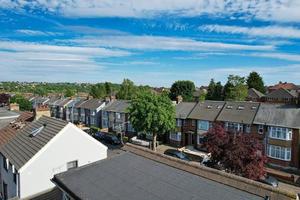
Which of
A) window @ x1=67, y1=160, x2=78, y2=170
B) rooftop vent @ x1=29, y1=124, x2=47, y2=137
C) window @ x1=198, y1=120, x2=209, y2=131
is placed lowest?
window @ x1=198, y1=120, x2=209, y2=131

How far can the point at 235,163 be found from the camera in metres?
25.1

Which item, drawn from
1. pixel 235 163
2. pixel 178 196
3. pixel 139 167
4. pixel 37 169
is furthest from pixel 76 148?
pixel 235 163

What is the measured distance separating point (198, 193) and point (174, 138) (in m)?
39.9

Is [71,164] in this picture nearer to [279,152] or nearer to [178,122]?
[279,152]

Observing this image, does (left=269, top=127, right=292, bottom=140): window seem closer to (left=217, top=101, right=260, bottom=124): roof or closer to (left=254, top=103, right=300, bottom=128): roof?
(left=254, top=103, right=300, bottom=128): roof

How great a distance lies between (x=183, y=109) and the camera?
163 feet

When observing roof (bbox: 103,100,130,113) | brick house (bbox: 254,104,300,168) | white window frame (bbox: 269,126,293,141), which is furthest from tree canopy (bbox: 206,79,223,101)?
white window frame (bbox: 269,126,293,141)

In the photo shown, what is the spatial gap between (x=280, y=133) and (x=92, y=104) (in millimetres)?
46859

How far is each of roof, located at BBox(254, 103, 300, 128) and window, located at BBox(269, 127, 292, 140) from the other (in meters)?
0.66

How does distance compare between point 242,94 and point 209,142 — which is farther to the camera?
point 242,94

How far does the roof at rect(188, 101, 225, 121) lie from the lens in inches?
1757

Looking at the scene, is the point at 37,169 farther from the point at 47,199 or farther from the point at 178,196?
the point at 178,196

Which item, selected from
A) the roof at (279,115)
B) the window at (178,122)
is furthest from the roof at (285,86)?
the roof at (279,115)

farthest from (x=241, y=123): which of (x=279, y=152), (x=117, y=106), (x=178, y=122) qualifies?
(x=117, y=106)
